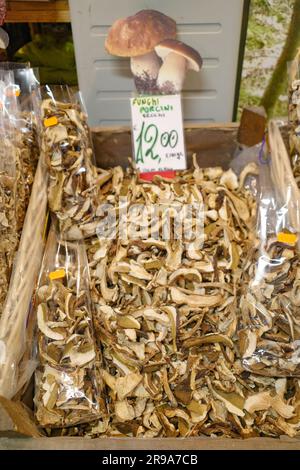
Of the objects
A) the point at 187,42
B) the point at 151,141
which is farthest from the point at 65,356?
the point at 187,42

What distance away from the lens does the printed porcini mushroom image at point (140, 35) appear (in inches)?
47.8

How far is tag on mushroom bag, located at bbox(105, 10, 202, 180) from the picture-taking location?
1.22 metres

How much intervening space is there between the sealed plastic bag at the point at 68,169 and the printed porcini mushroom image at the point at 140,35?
0.25 m

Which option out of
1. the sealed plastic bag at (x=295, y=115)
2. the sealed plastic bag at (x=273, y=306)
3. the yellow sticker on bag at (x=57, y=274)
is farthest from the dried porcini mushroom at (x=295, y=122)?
the yellow sticker on bag at (x=57, y=274)

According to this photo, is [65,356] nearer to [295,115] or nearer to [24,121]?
[24,121]

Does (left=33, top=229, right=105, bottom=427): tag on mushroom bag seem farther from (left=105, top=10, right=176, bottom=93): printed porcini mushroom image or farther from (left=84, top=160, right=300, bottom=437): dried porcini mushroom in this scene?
(left=105, top=10, right=176, bottom=93): printed porcini mushroom image

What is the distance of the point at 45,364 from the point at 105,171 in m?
0.59

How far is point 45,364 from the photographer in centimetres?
94

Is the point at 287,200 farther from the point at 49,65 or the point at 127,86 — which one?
the point at 49,65

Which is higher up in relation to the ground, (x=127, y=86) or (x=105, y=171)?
(x=127, y=86)

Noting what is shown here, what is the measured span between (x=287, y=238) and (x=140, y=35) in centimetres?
69

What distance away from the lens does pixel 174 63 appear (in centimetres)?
125

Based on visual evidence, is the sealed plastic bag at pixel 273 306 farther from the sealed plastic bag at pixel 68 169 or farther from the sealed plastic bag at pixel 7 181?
the sealed plastic bag at pixel 7 181
